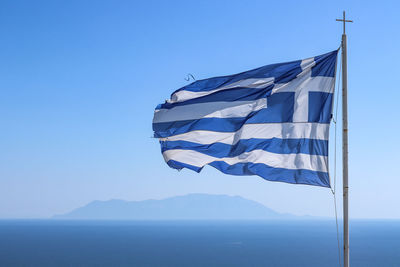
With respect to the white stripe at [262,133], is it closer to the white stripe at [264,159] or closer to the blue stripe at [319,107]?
the blue stripe at [319,107]

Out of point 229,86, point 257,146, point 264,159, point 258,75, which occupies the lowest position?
point 264,159

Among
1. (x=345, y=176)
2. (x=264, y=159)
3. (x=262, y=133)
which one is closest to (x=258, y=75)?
(x=262, y=133)

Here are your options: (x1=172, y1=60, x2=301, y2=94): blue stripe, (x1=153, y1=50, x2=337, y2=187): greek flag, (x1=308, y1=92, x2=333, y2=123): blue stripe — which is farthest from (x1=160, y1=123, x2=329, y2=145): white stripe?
(x1=172, y1=60, x2=301, y2=94): blue stripe

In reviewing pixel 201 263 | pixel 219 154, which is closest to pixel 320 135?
pixel 219 154

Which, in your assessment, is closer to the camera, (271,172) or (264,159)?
(271,172)

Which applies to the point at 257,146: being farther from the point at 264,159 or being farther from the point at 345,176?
the point at 345,176

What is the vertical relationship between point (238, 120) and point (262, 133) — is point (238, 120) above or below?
above

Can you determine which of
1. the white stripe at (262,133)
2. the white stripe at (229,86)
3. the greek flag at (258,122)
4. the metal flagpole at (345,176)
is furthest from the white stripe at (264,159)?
the white stripe at (229,86)

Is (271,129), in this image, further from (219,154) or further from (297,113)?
(219,154)
